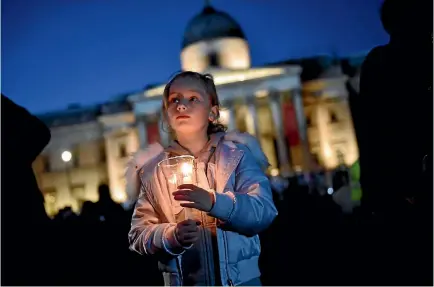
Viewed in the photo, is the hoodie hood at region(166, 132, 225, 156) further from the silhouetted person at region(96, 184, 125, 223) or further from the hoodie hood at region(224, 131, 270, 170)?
the silhouetted person at region(96, 184, 125, 223)

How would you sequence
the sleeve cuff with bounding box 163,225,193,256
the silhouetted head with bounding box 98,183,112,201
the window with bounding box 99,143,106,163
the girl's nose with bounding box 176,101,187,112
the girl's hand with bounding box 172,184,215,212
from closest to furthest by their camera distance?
the girl's hand with bounding box 172,184,215,212, the sleeve cuff with bounding box 163,225,193,256, the girl's nose with bounding box 176,101,187,112, the silhouetted head with bounding box 98,183,112,201, the window with bounding box 99,143,106,163

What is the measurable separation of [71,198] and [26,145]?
4395 centimetres

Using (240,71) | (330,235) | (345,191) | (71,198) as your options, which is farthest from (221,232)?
(71,198)

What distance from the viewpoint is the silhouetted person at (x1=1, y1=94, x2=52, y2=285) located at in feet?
7.30

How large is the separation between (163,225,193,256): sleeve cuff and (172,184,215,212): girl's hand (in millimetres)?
169

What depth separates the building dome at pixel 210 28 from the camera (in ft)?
130

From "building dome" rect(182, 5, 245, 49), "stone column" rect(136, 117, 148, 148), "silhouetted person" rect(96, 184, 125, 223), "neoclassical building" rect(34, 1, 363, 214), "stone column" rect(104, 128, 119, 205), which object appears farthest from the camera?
"stone column" rect(104, 128, 119, 205)

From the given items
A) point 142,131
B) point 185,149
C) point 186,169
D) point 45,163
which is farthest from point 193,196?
point 45,163

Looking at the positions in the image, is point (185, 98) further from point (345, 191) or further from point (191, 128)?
point (345, 191)

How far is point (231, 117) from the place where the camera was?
34.7 meters

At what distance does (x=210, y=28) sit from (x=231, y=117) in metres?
9.90

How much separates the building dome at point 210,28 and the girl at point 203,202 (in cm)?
3852

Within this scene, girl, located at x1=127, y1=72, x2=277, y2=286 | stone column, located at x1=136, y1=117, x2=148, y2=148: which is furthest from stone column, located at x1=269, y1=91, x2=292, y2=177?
girl, located at x1=127, y1=72, x2=277, y2=286

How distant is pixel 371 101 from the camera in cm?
229
